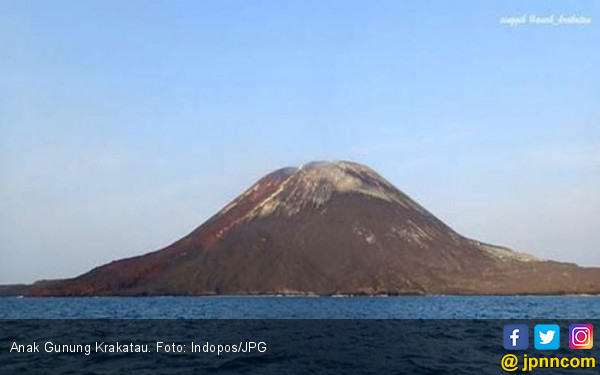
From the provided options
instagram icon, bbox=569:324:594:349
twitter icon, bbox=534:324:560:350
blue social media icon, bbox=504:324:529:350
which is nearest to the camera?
twitter icon, bbox=534:324:560:350

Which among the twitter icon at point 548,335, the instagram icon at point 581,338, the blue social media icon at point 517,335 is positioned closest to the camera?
the twitter icon at point 548,335

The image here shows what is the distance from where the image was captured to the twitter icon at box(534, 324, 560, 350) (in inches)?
1227

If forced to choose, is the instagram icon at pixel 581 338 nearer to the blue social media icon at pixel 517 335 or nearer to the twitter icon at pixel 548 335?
the twitter icon at pixel 548 335

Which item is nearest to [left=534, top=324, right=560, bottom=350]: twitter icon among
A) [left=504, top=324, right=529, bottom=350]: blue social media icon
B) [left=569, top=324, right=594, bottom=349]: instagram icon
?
[left=504, top=324, right=529, bottom=350]: blue social media icon

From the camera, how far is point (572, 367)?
3216 cm

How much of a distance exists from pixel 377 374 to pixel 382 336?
2585 centimetres

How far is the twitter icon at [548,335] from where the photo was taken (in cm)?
3116

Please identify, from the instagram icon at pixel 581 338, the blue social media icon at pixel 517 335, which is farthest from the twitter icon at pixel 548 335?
the instagram icon at pixel 581 338

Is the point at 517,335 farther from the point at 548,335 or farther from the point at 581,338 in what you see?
the point at 581,338

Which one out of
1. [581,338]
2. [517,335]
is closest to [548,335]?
[517,335]

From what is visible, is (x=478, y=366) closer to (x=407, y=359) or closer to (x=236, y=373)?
(x=407, y=359)

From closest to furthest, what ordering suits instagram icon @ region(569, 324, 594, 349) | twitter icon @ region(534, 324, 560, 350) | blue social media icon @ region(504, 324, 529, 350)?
twitter icon @ region(534, 324, 560, 350) → blue social media icon @ region(504, 324, 529, 350) → instagram icon @ region(569, 324, 594, 349)

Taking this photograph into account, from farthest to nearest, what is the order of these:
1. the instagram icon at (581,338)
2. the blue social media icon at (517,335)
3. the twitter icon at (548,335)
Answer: the instagram icon at (581,338), the blue social media icon at (517,335), the twitter icon at (548,335)

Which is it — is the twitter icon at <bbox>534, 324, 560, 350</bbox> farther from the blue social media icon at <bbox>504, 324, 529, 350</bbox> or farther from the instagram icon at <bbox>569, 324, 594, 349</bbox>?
the instagram icon at <bbox>569, 324, 594, 349</bbox>
